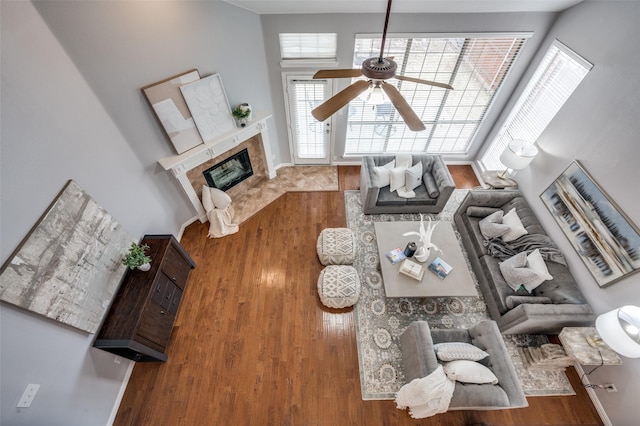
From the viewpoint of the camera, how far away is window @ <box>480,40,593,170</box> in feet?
11.3

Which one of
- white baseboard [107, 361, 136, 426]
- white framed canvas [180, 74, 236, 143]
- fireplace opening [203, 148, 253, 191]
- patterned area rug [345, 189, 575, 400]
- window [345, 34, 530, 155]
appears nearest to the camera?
white baseboard [107, 361, 136, 426]

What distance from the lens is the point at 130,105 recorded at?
304 cm

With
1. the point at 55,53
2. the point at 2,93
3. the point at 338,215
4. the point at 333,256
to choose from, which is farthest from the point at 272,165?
the point at 2,93

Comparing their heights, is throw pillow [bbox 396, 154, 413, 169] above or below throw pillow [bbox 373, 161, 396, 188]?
above

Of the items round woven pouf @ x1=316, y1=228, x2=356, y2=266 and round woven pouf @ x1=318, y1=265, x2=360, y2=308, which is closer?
round woven pouf @ x1=318, y1=265, x2=360, y2=308

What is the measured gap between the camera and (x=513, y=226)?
370 cm

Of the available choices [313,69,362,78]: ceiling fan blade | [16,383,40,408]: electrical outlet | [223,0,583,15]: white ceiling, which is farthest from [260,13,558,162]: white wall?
[16,383,40,408]: electrical outlet

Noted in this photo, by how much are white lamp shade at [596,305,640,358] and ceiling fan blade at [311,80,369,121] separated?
3.09m

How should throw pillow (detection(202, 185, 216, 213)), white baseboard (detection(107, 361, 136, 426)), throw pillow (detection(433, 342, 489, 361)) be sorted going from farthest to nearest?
throw pillow (detection(202, 185, 216, 213)), white baseboard (detection(107, 361, 136, 426)), throw pillow (detection(433, 342, 489, 361))

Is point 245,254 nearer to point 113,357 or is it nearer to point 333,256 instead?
point 333,256

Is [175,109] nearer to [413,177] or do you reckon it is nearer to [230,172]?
[230,172]

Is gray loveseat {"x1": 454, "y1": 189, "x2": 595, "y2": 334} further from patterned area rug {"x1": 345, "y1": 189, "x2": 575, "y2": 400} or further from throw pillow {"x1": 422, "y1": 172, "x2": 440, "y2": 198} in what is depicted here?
throw pillow {"x1": 422, "y1": 172, "x2": 440, "y2": 198}

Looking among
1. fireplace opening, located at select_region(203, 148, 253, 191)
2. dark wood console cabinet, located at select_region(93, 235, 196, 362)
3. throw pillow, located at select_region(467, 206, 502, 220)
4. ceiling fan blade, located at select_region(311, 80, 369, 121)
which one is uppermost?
fireplace opening, located at select_region(203, 148, 253, 191)

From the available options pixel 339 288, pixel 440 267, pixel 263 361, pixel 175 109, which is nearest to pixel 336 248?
pixel 339 288
